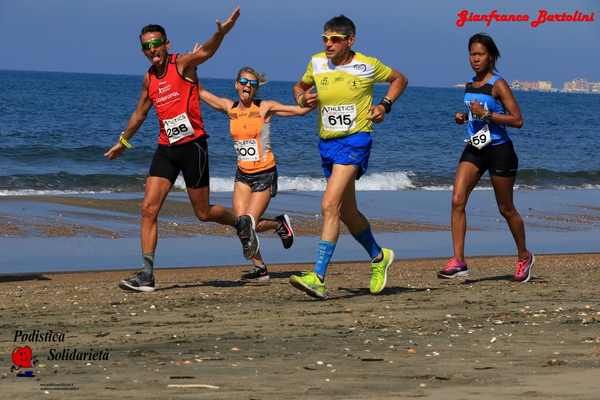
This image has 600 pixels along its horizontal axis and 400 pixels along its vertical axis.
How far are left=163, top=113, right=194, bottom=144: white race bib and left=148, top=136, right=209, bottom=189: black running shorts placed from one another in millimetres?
70

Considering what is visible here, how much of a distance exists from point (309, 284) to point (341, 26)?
1.84m

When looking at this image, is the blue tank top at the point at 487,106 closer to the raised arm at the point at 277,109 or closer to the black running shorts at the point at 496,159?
the black running shorts at the point at 496,159

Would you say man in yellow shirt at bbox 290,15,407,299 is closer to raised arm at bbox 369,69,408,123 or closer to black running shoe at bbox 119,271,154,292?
raised arm at bbox 369,69,408,123

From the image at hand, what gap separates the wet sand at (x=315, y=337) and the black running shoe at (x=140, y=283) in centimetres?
11

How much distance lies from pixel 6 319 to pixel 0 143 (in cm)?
2689

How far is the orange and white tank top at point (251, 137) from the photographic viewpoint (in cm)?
1060

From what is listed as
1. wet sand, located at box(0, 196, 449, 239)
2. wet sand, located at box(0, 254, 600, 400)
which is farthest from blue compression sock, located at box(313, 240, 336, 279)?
wet sand, located at box(0, 196, 449, 239)

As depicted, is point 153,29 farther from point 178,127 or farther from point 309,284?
point 309,284

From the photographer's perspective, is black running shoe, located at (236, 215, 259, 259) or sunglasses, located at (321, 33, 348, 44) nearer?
sunglasses, located at (321, 33, 348, 44)

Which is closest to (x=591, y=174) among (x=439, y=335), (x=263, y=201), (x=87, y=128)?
(x=87, y=128)

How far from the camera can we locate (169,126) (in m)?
9.49

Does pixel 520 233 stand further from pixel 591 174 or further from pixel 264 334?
pixel 591 174

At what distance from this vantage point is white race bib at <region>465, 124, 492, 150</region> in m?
10.2

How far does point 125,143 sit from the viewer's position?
979cm
